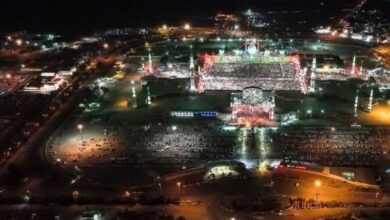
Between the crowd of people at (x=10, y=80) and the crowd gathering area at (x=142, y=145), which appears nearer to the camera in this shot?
the crowd gathering area at (x=142, y=145)

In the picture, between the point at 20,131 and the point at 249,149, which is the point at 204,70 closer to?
the point at 249,149

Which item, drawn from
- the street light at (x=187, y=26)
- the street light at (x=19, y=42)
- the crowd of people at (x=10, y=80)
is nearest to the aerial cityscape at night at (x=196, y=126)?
the street light at (x=19, y=42)

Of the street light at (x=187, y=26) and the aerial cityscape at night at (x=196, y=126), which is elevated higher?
the street light at (x=187, y=26)

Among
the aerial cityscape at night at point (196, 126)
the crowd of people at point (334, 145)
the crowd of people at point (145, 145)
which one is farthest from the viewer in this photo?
the crowd of people at point (145, 145)

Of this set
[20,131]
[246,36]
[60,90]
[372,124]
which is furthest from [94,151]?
[246,36]

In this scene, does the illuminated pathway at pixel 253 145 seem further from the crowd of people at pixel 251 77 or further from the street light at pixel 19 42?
the street light at pixel 19 42

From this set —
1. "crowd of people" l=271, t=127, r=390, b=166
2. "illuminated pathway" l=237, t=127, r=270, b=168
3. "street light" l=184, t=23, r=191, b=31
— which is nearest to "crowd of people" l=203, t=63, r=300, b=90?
"illuminated pathway" l=237, t=127, r=270, b=168

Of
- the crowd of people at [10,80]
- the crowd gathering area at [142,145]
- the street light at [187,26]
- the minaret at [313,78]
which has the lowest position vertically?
the crowd gathering area at [142,145]

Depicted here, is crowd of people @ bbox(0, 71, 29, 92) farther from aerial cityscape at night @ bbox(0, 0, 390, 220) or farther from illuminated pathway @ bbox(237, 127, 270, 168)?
illuminated pathway @ bbox(237, 127, 270, 168)

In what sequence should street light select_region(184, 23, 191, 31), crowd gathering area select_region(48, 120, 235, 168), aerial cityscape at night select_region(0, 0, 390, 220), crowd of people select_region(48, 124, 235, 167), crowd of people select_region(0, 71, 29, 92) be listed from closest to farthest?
aerial cityscape at night select_region(0, 0, 390, 220) < crowd gathering area select_region(48, 120, 235, 168) < crowd of people select_region(48, 124, 235, 167) < crowd of people select_region(0, 71, 29, 92) < street light select_region(184, 23, 191, 31)
